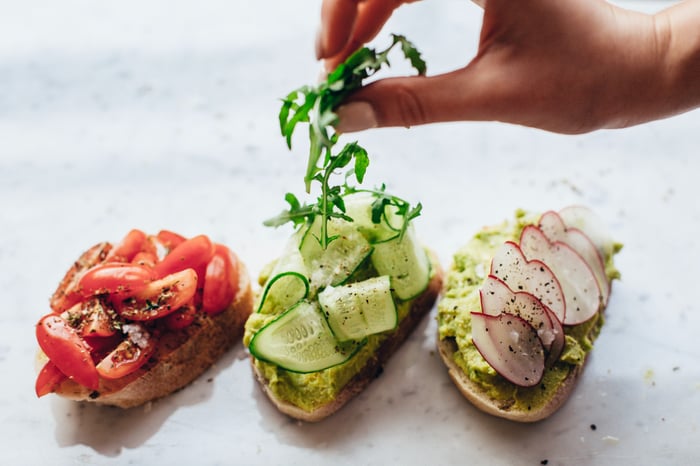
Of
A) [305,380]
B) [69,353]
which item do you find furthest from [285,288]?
[69,353]

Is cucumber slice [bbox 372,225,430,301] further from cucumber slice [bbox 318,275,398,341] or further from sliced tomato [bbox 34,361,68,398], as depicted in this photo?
sliced tomato [bbox 34,361,68,398]

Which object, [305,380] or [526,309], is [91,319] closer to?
[305,380]

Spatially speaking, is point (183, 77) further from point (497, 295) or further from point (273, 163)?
point (497, 295)

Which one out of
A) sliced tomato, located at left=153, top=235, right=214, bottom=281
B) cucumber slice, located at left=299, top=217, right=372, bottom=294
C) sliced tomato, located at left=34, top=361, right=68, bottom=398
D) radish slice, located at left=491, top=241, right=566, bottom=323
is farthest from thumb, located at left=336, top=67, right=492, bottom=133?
sliced tomato, located at left=34, top=361, right=68, bottom=398

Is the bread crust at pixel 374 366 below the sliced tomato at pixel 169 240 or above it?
below

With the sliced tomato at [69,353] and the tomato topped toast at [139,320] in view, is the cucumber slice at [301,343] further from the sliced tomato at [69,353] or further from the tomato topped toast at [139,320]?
the sliced tomato at [69,353]

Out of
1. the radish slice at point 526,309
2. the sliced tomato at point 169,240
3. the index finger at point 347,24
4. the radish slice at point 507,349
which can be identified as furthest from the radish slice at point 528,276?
the sliced tomato at point 169,240

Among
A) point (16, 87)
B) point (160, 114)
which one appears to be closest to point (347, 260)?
point (160, 114)
